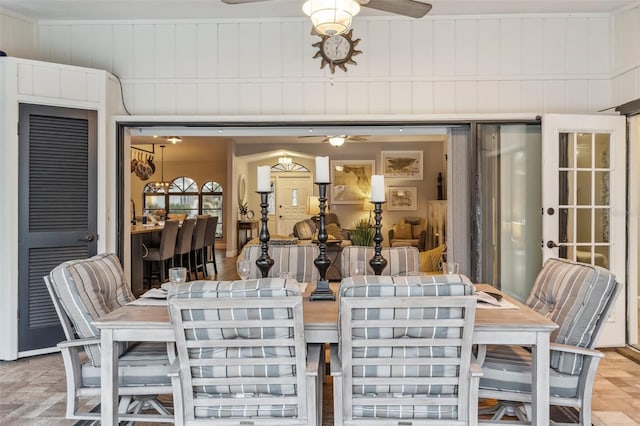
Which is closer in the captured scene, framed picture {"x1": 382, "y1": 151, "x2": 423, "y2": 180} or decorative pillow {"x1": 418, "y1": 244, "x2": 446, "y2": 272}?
decorative pillow {"x1": 418, "y1": 244, "x2": 446, "y2": 272}

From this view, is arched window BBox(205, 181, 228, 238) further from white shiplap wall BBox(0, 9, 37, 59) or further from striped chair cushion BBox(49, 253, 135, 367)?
striped chair cushion BBox(49, 253, 135, 367)

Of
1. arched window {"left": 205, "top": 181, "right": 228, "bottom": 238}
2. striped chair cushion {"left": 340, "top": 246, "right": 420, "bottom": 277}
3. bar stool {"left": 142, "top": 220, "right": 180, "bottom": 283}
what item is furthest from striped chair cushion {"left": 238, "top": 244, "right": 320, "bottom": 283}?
arched window {"left": 205, "top": 181, "right": 228, "bottom": 238}

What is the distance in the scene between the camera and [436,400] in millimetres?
1803

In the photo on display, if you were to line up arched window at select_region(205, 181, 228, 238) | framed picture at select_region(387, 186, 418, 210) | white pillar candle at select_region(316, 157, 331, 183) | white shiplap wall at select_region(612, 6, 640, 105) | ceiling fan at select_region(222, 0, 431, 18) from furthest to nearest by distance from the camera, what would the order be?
1. arched window at select_region(205, 181, 228, 238)
2. framed picture at select_region(387, 186, 418, 210)
3. white shiplap wall at select_region(612, 6, 640, 105)
4. ceiling fan at select_region(222, 0, 431, 18)
5. white pillar candle at select_region(316, 157, 331, 183)

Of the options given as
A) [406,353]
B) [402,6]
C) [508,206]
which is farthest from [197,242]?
[406,353]

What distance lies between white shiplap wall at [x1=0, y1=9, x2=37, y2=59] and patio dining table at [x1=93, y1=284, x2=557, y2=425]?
3.21 m

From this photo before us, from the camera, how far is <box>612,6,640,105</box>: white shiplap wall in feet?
A: 12.7

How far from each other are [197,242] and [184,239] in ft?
1.97

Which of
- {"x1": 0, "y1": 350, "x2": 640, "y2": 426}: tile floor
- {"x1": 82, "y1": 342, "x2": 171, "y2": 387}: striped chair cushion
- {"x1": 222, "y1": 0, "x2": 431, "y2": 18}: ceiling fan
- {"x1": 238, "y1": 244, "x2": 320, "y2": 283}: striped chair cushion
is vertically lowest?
{"x1": 0, "y1": 350, "x2": 640, "y2": 426}: tile floor

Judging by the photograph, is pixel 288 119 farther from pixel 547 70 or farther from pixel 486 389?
pixel 486 389

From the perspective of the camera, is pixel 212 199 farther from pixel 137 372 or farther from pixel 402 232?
pixel 137 372

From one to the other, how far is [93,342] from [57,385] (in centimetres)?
143

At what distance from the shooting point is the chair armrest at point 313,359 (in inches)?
69.7

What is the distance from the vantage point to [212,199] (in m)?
14.0
